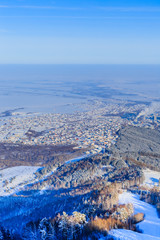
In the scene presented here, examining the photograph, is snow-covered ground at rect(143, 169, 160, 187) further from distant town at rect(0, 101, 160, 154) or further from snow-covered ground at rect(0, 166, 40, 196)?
snow-covered ground at rect(0, 166, 40, 196)

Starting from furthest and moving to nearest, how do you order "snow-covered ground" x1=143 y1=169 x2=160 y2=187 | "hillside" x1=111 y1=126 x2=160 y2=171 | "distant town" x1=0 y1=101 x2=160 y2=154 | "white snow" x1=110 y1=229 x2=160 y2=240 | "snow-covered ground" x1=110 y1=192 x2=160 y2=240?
"distant town" x1=0 y1=101 x2=160 y2=154 → "hillside" x1=111 y1=126 x2=160 y2=171 → "snow-covered ground" x1=143 y1=169 x2=160 y2=187 → "snow-covered ground" x1=110 y1=192 x2=160 y2=240 → "white snow" x1=110 y1=229 x2=160 y2=240

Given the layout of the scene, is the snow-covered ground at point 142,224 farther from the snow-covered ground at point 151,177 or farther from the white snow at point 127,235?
the snow-covered ground at point 151,177

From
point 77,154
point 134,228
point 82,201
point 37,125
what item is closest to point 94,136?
point 77,154

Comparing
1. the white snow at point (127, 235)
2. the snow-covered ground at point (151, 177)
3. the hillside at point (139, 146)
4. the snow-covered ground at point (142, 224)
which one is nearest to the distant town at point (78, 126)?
the hillside at point (139, 146)

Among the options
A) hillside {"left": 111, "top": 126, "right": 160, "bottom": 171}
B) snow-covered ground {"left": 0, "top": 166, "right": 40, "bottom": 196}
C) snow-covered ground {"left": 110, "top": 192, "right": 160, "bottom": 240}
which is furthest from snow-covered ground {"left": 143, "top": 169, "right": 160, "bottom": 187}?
snow-covered ground {"left": 0, "top": 166, "right": 40, "bottom": 196}

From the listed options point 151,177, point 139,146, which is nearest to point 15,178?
point 151,177

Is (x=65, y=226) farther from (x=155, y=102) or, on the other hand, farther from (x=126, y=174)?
(x=155, y=102)
